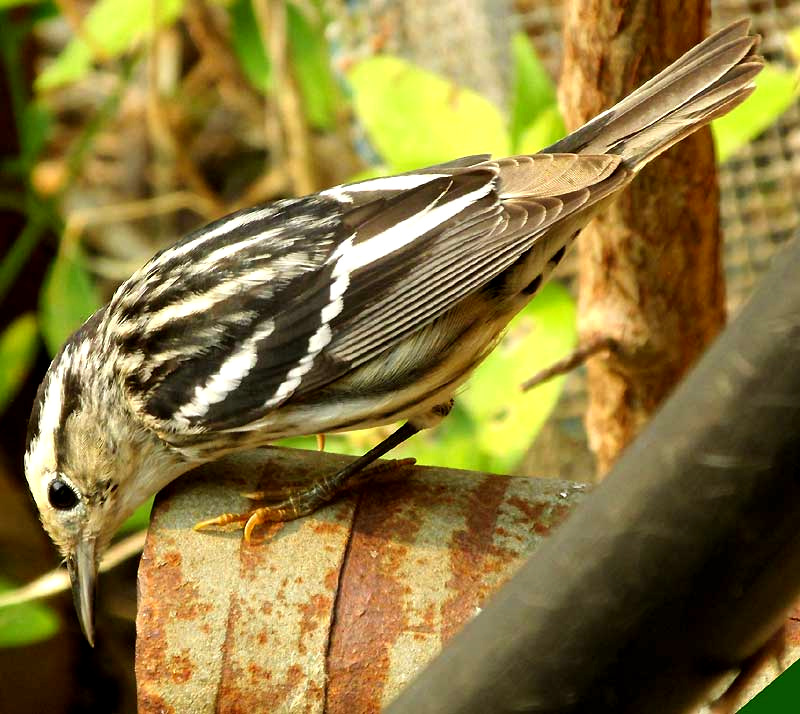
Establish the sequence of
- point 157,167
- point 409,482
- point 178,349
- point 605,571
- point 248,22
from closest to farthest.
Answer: point 605,571
point 409,482
point 178,349
point 248,22
point 157,167

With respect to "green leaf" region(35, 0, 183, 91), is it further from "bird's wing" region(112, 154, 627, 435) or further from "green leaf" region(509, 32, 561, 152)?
"bird's wing" region(112, 154, 627, 435)

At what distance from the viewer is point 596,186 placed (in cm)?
233

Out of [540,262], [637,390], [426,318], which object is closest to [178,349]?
[426,318]

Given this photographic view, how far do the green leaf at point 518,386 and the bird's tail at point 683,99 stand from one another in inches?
33.4

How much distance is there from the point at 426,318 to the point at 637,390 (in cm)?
113

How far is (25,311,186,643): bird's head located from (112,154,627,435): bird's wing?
0.07 metres

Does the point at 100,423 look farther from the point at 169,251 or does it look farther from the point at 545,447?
the point at 545,447

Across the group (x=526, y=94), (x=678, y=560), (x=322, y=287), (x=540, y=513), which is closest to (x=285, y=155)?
(x=526, y=94)

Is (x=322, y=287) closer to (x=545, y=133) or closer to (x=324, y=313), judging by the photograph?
(x=324, y=313)

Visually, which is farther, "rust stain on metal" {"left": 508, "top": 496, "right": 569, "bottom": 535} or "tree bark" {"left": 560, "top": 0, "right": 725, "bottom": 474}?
"tree bark" {"left": 560, "top": 0, "right": 725, "bottom": 474}

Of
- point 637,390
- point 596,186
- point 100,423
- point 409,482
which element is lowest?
point 637,390

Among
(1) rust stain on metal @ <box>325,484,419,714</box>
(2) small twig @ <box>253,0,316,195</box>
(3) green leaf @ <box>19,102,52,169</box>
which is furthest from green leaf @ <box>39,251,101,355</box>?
(1) rust stain on metal @ <box>325,484,419,714</box>

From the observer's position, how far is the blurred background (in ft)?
10.6

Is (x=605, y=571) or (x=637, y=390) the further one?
(x=637, y=390)
